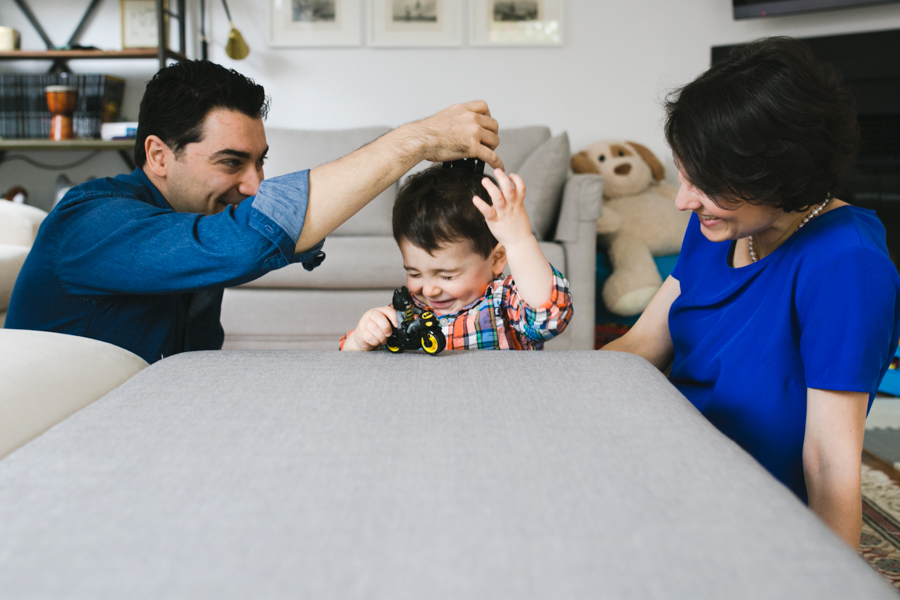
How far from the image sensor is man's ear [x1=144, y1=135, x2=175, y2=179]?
4.09 ft

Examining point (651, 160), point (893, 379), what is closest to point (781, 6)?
point (651, 160)

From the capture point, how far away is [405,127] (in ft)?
3.22

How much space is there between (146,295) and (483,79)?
2.90 m

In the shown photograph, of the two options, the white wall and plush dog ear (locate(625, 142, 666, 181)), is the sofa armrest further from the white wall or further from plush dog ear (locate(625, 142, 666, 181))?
the white wall

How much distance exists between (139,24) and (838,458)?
157 inches

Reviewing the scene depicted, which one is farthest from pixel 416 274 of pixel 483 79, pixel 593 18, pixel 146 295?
pixel 593 18

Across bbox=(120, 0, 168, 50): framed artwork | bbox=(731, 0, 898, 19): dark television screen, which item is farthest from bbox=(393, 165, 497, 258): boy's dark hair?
bbox=(120, 0, 168, 50): framed artwork

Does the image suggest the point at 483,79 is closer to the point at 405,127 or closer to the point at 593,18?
the point at 593,18

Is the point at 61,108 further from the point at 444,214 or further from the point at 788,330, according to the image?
the point at 788,330

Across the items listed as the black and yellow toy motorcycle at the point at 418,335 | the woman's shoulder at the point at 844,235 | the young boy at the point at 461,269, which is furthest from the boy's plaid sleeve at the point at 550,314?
the woman's shoulder at the point at 844,235

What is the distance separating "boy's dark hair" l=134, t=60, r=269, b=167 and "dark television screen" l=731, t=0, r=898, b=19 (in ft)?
9.96

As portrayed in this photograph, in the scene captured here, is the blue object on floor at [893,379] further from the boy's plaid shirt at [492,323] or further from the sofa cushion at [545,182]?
the boy's plaid shirt at [492,323]

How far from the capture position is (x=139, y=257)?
3.07ft

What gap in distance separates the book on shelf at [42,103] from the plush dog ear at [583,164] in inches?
99.6
